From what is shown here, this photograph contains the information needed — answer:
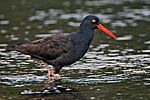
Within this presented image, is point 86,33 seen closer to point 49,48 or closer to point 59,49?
point 59,49

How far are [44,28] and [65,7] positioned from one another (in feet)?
22.4

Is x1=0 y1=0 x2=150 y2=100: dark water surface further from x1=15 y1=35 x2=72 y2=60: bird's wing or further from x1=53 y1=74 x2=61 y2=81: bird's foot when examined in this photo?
x1=15 y1=35 x2=72 y2=60: bird's wing

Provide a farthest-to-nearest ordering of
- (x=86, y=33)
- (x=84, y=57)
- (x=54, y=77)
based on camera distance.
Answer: (x=84, y=57)
(x=86, y=33)
(x=54, y=77)

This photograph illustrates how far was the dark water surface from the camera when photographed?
14562mm

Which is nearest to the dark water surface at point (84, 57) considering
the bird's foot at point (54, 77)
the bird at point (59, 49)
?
the bird's foot at point (54, 77)

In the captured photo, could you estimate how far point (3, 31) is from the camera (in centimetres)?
2528

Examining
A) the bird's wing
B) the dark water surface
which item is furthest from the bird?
the dark water surface

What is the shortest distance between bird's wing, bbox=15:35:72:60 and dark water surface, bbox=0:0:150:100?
640 mm

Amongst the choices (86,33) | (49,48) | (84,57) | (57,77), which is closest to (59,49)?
(49,48)

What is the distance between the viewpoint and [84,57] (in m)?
19.5

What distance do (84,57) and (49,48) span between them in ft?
10.9

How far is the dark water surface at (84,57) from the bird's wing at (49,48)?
0.64 m

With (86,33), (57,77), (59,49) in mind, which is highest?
(86,33)

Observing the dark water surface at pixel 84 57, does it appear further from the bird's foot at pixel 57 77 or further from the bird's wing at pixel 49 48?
the bird's wing at pixel 49 48
